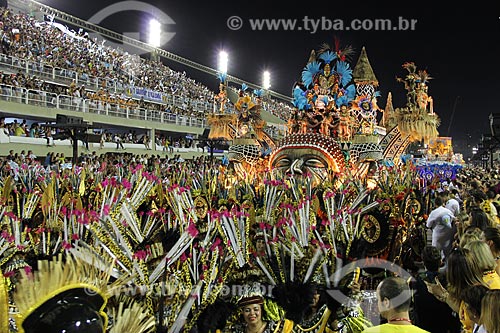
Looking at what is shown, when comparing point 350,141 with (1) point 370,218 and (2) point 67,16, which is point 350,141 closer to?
(1) point 370,218

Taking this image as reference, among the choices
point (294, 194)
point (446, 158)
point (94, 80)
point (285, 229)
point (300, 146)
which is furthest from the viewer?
point (446, 158)

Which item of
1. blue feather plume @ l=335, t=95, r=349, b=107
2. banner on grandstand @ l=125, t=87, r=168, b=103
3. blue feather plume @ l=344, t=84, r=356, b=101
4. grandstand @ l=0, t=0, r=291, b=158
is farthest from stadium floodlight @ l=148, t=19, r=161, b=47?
blue feather plume @ l=335, t=95, r=349, b=107

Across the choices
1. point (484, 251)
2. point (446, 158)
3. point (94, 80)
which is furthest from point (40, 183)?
point (446, 158)

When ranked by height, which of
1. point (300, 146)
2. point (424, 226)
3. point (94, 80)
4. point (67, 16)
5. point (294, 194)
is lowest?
point (424, 226)

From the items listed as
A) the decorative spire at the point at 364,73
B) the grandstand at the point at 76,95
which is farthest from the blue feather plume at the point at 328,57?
the decorative spire at the point at 364,73

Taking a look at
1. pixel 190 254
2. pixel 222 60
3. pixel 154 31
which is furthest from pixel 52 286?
pixel 222 60

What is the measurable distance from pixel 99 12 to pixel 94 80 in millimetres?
12555

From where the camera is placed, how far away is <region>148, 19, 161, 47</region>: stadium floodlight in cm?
4552

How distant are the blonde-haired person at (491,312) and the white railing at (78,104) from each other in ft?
57.1

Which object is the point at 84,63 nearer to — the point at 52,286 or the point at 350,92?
the point at 350,92

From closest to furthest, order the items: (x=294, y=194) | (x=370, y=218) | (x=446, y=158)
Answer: (x=370, y=218)
(x=294, y=194)
(x=446, y=158)

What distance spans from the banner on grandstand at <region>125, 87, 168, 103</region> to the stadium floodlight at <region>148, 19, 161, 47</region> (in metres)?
16.1

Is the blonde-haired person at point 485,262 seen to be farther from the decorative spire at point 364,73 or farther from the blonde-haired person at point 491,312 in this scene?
the decorative spire at point 364,73

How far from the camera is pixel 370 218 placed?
631cm
